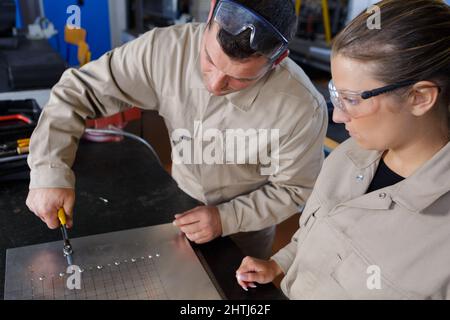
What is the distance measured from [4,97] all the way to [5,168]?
56 cm

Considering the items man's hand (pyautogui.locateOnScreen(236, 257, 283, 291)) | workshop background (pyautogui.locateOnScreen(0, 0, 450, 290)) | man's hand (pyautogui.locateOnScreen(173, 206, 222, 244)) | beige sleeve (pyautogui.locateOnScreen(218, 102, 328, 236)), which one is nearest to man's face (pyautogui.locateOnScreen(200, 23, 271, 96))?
beige sleeve (pyautogui.locateOnScreen(218, 102, 328, 236))

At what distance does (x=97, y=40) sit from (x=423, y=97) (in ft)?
6.90

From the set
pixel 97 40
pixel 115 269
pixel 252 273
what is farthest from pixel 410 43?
pixel 97 40

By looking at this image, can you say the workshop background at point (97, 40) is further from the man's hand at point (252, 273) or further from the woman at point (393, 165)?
the woman at point (393, 165)

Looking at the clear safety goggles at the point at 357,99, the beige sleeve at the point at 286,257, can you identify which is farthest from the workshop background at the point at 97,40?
the clear safety goggles at the point at 357,99

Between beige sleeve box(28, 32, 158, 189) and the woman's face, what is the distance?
594 mm

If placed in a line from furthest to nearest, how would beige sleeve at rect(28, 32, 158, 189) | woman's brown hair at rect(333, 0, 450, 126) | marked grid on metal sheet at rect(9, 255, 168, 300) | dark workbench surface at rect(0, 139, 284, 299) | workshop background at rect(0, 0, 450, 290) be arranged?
1. workshop background at rect(0, 0, 450, 290)
2. beige sleeve at rect(28, 32, 158, 189)
3. dark workbench surface at rect(0, 139, 284, 299)
4. marked grid on metal sheet at rect(9, 255, 168, 300)
5. woman's brown hair at rect(333, 0, 450, 126)

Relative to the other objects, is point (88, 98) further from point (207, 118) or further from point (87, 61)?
point (87, 61)

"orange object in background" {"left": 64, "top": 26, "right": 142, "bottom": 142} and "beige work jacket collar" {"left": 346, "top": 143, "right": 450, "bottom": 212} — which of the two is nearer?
"beige work jacket collar" {"left": 346, "top": 143, "right": 450, "bottom": 212}

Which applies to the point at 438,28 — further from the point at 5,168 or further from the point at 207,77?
the point at 5,168

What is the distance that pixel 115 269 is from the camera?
2.69 ft

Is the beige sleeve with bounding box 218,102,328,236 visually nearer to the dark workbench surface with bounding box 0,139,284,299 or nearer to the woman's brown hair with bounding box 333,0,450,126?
the dark workbench surface with bounding box 0,139,284,299

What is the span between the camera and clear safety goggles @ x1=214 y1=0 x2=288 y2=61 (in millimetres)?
835

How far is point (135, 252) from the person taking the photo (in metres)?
0.88
